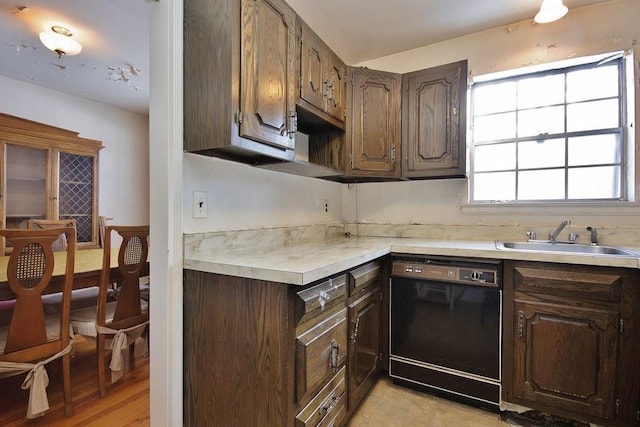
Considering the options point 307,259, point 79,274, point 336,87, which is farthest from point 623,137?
point 79,274

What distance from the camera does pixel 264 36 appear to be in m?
1.28

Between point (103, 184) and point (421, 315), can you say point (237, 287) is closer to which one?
point (421, 315)

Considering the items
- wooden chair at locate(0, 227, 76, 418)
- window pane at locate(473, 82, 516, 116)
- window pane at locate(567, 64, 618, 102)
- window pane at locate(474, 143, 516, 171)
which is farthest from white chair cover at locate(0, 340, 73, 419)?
window pane at locate(567, 64, 618, 102)

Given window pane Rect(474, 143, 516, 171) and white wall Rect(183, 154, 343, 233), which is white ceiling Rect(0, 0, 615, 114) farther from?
white wall Rect(183, 154, 343, 233)

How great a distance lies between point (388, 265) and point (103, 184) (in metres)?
4.04

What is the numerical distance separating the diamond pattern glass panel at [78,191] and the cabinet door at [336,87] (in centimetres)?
345

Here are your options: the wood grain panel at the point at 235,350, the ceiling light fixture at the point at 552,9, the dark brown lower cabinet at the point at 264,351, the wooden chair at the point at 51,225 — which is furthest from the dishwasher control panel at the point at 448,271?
the wooden chair at the point at 51,225

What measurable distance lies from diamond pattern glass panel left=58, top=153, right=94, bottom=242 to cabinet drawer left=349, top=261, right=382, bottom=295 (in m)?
3.71

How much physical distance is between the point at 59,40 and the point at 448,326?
3.45m

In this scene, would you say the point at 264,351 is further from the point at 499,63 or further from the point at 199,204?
the point at 499,63

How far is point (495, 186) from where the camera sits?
2.32 m

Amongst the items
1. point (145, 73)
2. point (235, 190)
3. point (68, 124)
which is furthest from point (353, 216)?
point (68, 124)

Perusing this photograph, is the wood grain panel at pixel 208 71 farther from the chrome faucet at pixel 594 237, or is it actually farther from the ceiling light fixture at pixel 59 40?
the chrome faucet at pixel 594 237

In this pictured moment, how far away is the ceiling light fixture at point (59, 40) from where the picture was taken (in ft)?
7.19
